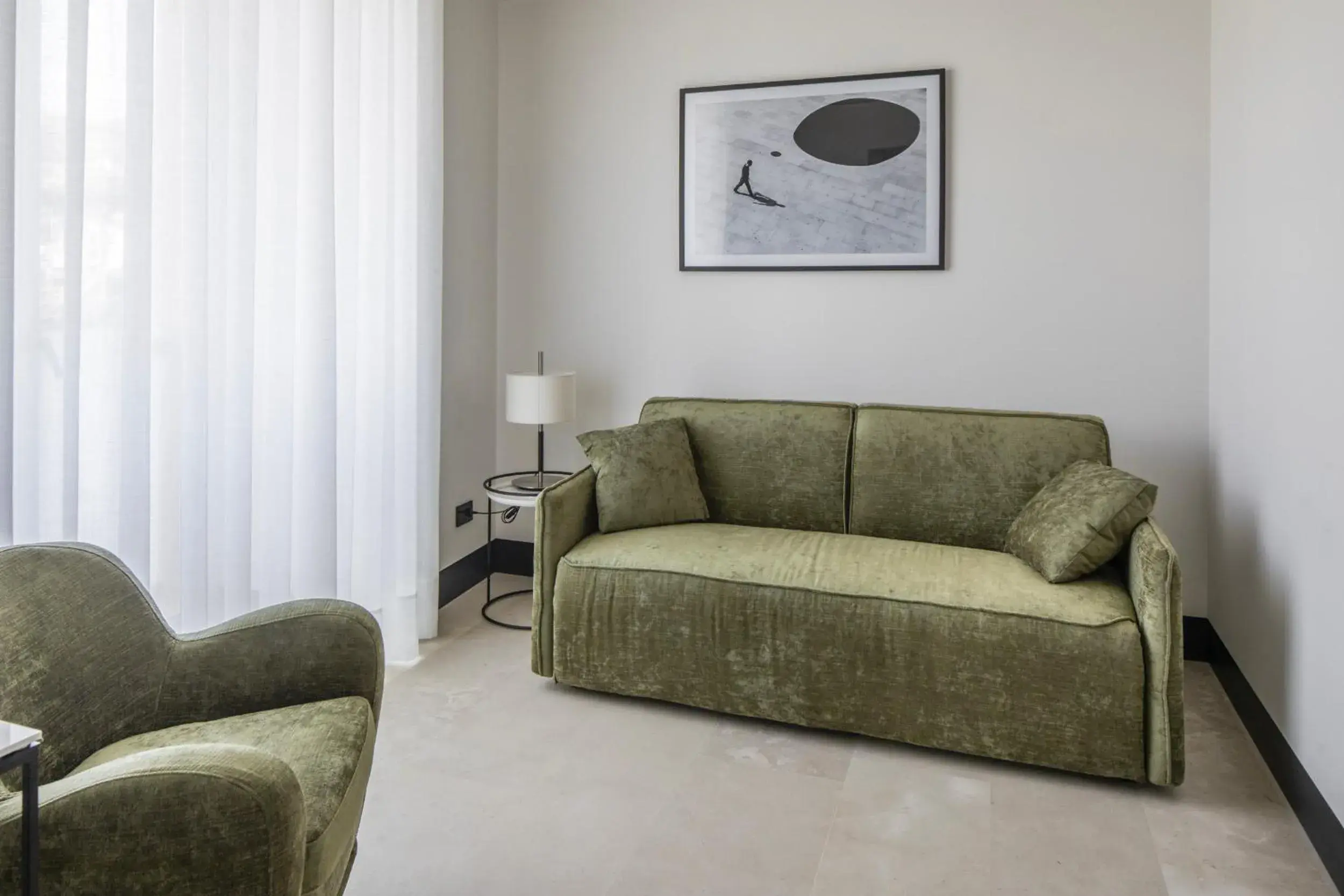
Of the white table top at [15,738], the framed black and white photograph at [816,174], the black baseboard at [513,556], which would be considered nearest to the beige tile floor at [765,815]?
the white table top at [15,738]

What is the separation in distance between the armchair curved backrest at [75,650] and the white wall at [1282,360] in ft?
8.00

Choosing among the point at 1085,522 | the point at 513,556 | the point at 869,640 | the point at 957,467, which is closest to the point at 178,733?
the point at 869,640

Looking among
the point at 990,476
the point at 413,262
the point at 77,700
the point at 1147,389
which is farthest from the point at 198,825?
the point at 1147,389

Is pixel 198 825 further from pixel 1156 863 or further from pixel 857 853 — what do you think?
pixel 1156 863

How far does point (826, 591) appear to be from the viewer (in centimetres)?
262

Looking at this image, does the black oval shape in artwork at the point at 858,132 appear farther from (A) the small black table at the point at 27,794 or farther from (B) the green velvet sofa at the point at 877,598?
(A) the small black table at the point at 27,794

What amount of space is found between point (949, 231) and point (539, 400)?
1.65m

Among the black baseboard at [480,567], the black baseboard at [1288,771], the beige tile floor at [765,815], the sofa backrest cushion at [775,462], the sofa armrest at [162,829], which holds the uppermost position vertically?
the sofa backrest cushion at [775,462]

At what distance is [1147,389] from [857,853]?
206 centimetres

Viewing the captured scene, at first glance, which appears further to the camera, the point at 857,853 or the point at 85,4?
the point at 857,853

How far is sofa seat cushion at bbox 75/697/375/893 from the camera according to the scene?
146cm

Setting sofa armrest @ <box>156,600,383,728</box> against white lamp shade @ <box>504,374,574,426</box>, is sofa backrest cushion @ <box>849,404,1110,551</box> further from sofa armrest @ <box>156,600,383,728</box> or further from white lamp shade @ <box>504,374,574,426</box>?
sofa armrest @ <box>156,600,383,728</box>

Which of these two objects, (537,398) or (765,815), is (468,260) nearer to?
(537,398)

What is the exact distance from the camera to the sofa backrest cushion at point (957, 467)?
303 cm
